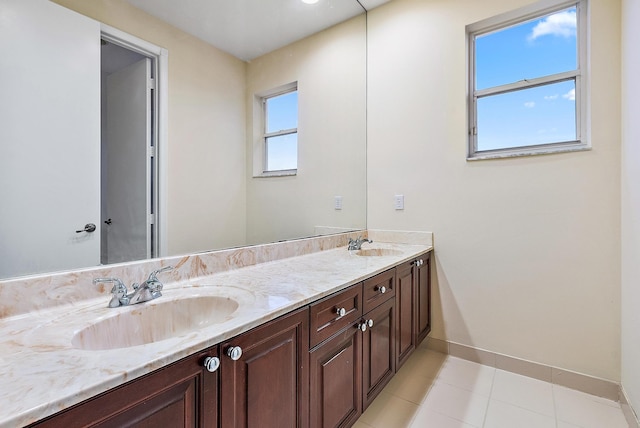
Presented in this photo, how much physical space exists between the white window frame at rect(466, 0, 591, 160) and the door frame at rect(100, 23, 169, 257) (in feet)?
6.33

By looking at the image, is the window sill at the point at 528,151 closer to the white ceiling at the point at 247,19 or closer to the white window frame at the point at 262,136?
the white window frame at the point at 262,136

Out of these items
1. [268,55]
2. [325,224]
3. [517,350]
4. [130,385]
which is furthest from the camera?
[325,224]

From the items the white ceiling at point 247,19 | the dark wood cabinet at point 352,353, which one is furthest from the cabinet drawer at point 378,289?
the white ceiling at point 247,19

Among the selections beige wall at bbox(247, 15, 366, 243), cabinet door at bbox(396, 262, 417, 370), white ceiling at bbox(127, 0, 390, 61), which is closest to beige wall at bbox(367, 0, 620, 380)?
beige wall at bbox(247, 15, 366, 243)

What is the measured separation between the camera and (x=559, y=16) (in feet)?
6.34

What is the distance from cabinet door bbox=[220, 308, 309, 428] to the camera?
2.73ft

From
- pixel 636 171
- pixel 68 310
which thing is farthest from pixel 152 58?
Result: pixel 636 171

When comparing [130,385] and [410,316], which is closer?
[130,385]

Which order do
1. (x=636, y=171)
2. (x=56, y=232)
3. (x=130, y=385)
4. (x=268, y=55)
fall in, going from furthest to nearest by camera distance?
(x=268, y=55)
(x=636, y=171)
(x=56, y=232)
(x=130, y=385)

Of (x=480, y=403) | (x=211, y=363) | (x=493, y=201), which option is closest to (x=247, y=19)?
(x=211, y=363)

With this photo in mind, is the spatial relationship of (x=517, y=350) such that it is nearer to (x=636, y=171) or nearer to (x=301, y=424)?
(x=636, y=171)

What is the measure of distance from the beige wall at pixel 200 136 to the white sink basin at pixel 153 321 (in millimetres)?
342

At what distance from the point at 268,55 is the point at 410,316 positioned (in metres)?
1.89

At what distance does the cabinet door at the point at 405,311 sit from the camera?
5.94 feet
